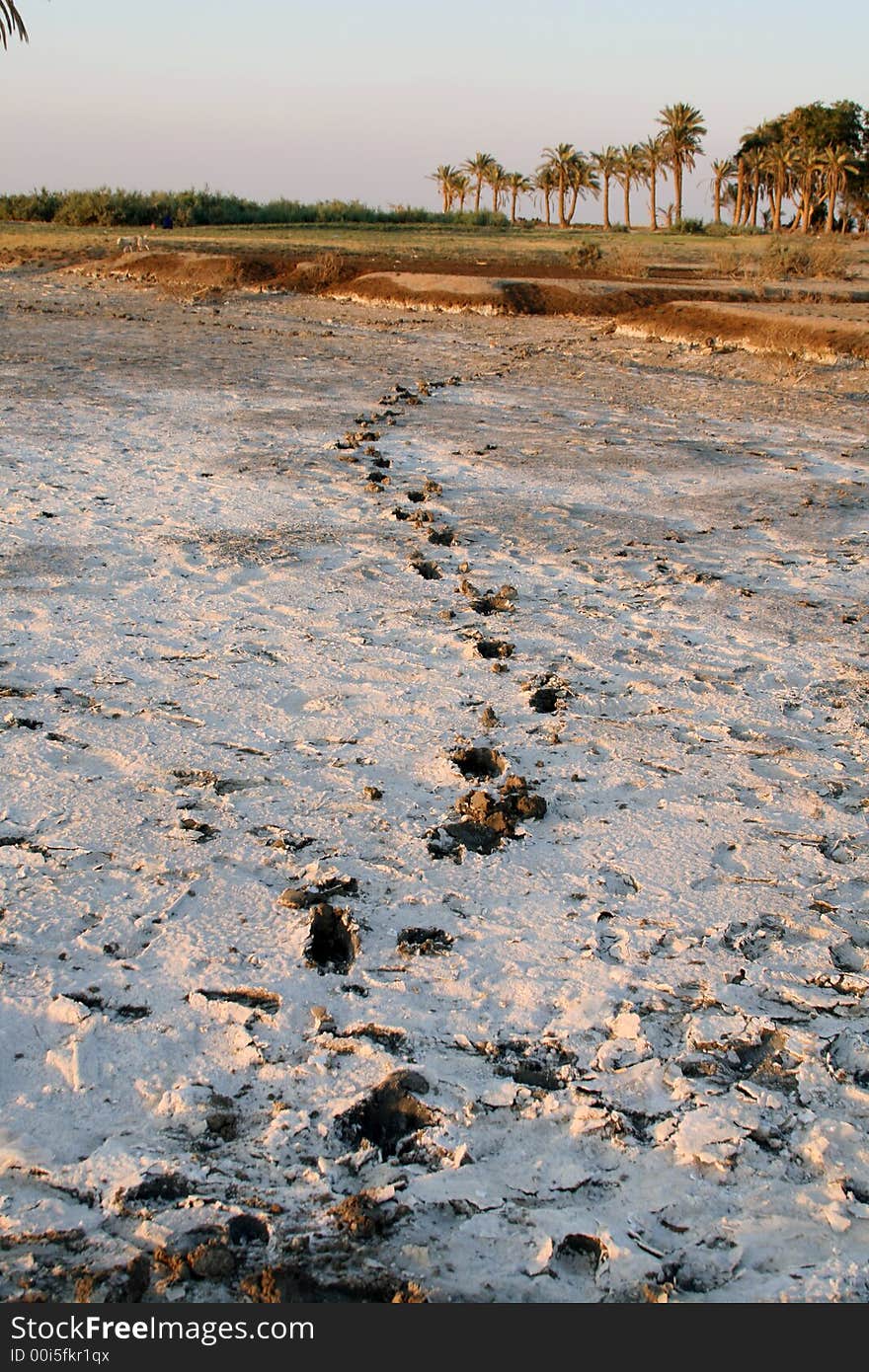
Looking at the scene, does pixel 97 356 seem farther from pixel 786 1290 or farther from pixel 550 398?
pixel 786 1290

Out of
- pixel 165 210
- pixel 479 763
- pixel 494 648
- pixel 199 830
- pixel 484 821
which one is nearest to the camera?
pixel 199 830

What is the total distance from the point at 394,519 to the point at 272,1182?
Answer: 472cm

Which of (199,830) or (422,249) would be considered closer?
(199,830)

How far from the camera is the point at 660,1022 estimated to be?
2543mm

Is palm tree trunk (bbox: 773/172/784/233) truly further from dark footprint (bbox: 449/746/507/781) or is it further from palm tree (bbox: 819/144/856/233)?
dark footprint (bbox: 449/746/507/781)

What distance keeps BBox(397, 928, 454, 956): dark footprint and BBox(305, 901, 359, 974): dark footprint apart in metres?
0.12

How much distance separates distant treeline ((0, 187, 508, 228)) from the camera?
36.9m

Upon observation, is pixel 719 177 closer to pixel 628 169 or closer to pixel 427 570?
pixel 628 169

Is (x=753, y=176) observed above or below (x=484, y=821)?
above

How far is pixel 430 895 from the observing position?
118 inches

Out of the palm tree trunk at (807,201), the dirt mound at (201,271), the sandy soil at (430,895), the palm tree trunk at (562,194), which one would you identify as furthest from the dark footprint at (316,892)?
the palm tree trunk at (562,194)

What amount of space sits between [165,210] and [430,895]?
39.8 m

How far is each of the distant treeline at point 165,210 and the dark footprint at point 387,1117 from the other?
1495 inches

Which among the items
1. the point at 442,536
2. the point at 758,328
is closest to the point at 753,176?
the point at 758,328
